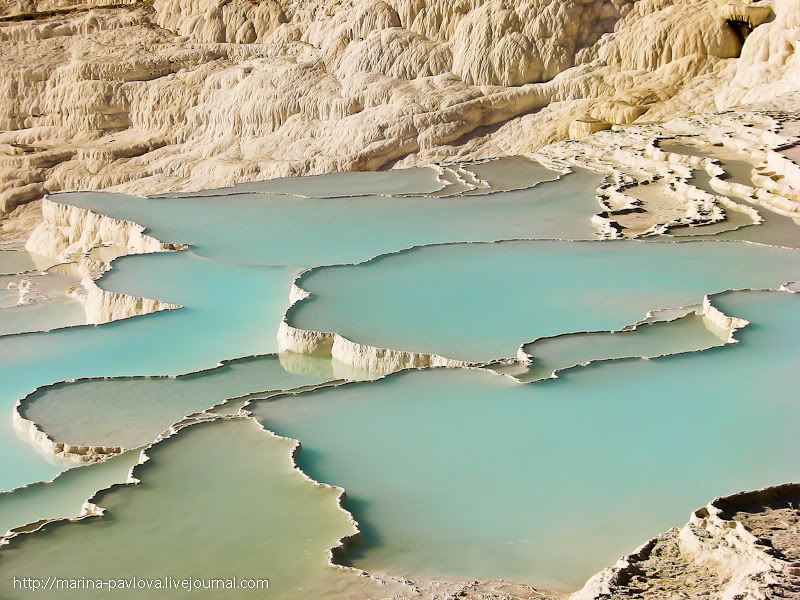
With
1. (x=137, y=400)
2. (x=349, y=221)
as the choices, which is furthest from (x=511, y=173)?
(x=137, y=400)

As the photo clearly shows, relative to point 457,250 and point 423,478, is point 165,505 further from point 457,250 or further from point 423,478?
point 457,250

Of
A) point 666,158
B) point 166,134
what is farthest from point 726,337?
A: point 166,134

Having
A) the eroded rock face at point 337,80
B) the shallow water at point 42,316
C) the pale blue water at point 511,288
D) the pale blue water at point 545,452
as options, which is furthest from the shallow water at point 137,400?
the eroded rock face at point 337,80

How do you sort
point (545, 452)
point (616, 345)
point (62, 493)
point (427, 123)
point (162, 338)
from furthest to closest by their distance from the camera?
point (427, 123) → point (162, 338) → point (616, 345) → point (62, 493) → point (545, 452)

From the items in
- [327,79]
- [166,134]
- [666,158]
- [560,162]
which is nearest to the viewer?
[666,158]

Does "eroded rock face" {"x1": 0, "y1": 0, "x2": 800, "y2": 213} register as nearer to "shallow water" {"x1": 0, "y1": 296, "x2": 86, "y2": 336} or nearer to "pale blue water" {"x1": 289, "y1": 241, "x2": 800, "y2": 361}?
"pale blue water" {"x1": 289, "y1": 241, "x2": 800, "y2": 361}

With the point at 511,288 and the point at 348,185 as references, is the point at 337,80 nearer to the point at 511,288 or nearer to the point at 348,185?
the point at 348,185
